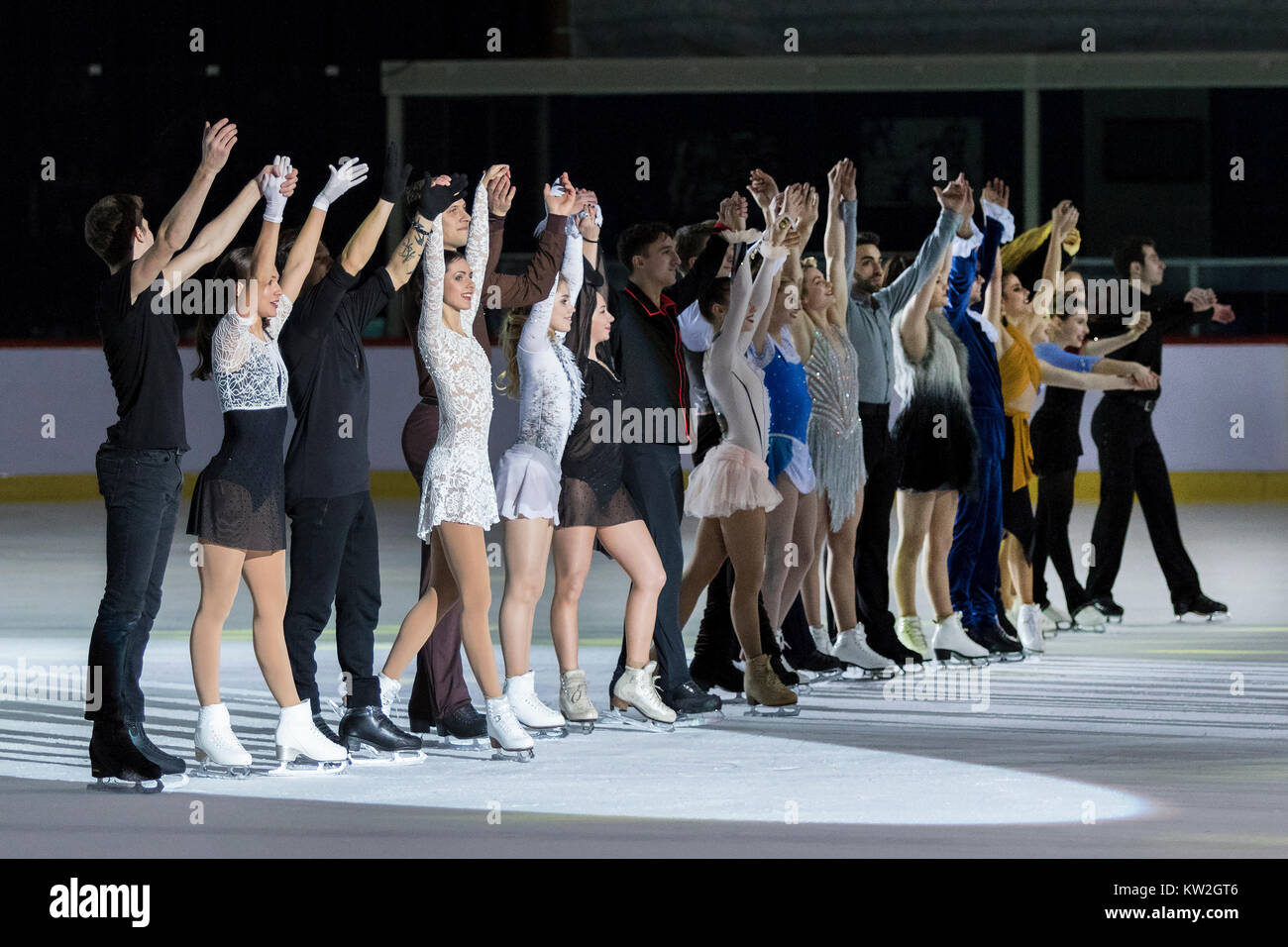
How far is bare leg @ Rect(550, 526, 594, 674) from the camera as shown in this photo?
20.4 feet

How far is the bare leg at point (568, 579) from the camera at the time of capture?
623cm

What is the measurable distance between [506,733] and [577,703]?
528mm

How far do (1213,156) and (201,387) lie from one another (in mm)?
10083

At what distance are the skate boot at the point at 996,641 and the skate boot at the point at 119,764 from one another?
3.53 metres

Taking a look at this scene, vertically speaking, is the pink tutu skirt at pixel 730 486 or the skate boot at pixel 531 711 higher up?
the pink tutu skirt at pixel 730 486

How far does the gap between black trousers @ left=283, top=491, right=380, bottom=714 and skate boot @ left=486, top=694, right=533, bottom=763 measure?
0.33 meters

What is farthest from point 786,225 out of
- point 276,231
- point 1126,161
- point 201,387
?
point 1126,161

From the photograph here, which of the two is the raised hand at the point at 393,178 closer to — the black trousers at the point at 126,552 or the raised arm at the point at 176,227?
the raised arm at the point at 176,227

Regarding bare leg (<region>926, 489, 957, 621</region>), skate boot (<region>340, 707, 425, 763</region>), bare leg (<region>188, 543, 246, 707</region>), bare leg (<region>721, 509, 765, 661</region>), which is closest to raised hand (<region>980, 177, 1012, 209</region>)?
bare leg (<region>926, 489, 957, 621</region>)

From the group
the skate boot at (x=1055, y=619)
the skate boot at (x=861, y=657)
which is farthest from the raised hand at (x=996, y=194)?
the skate boot at (x=1055, y=619)

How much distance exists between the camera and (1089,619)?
8898 millimetres

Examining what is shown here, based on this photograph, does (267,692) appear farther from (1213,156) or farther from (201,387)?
(1213,156)

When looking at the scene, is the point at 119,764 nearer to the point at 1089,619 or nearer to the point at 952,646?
the point at 952,646

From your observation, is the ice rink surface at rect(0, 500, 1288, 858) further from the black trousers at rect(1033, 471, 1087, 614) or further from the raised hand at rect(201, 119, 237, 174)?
the raised hand at rect(201, 119, 237, 174)
